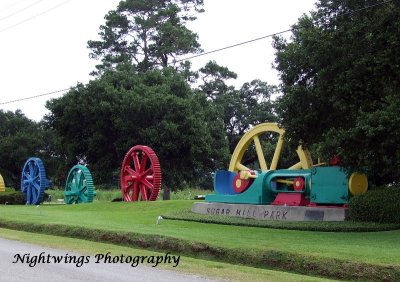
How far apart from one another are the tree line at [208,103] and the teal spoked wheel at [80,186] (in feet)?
10.3

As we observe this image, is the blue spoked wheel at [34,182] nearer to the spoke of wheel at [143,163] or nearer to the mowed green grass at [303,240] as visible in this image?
the spoke of wheel at [143,163]

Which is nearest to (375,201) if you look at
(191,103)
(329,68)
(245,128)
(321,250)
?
(329,68)

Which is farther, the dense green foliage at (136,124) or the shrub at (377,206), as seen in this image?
A: the dense green foliage at (136,124)

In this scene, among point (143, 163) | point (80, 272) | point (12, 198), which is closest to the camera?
point (80, 272)

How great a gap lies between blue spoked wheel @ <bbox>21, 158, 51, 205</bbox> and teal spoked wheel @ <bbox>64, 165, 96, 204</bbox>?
1783mm

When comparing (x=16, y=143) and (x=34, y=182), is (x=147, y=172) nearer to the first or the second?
(x=34, y=182)

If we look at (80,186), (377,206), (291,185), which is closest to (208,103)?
(80,186)

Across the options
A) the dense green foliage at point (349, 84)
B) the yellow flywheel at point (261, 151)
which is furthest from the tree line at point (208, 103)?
the yellow flywheel at point (261, 151)

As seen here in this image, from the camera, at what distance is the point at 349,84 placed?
15680 millimetres

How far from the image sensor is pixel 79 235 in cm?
1664

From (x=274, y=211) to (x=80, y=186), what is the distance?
19591 mm

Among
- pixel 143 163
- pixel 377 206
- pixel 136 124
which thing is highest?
pixel 136 124

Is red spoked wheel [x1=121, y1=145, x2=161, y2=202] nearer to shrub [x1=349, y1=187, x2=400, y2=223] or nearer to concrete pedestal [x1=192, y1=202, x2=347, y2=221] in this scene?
concrete pedestal [x1=192, y1=202, x2=347, y2=221]

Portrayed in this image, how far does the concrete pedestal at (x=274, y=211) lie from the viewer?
1959cm
